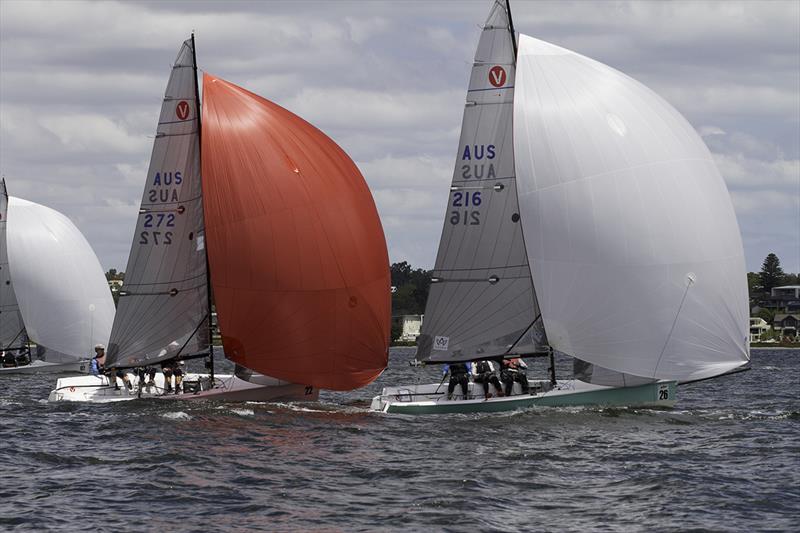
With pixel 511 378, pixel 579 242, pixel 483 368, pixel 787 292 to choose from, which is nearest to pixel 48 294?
pixel 483 368

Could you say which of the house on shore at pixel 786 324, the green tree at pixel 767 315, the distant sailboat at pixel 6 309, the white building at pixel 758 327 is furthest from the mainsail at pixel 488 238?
the green tree at pixel 767 315

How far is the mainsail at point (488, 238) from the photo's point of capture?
107 feet

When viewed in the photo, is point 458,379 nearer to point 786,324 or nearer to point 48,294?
point 48,294

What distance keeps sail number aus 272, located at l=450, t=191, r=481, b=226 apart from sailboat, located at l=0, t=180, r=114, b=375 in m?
29.5

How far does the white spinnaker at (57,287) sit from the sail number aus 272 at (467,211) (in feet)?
98.5

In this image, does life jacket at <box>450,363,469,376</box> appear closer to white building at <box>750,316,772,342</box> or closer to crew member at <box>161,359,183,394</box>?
crew member at <box>161,359,183,394</box>

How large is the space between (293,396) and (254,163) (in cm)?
614

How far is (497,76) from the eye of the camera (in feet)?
108

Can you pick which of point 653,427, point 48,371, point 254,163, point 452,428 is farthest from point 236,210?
point 48,371

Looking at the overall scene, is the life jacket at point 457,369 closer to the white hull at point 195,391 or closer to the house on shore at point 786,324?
the white hull at point 195,391

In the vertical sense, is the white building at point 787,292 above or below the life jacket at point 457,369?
above

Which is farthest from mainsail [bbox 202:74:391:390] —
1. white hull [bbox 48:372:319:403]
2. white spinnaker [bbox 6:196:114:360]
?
white spinnaker [bbox 6:196:114:360]

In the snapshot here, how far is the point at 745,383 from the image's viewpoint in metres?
58.8

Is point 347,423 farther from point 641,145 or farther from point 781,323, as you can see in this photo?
point 781,323
